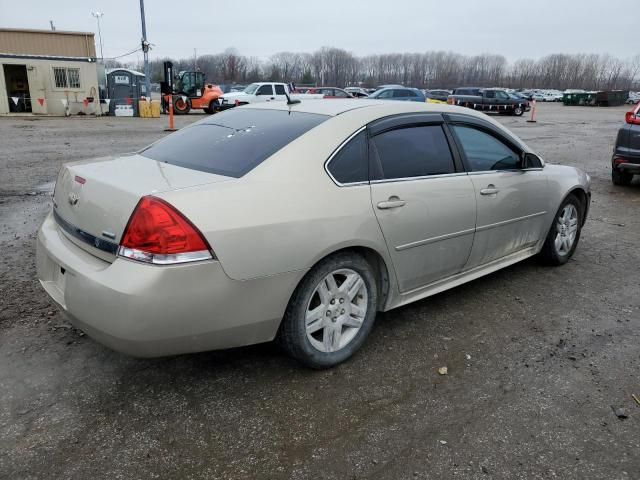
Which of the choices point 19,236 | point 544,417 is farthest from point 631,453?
point 19,236

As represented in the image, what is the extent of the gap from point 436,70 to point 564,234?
488 ft

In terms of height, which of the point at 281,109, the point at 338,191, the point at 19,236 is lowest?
the point at 19,236

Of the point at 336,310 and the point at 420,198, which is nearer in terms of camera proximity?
the point at 336,310

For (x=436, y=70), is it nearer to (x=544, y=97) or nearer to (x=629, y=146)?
(x=544, y=97)

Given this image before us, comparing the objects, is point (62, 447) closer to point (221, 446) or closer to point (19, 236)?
point (221, 446)

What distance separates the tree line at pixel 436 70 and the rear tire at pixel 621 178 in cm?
10656

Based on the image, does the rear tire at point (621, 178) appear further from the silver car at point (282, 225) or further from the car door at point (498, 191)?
the silver car at point (282, 225)

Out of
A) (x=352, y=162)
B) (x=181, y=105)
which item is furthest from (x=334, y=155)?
(x=181, y=105)

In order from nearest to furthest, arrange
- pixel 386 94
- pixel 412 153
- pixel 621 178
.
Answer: pixel 412 153
pixel 621 178
pixel 386 94

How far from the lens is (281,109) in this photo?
11.8 feet

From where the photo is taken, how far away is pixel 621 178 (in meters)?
9.35

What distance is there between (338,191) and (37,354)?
207 cm

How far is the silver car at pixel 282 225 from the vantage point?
241 cm

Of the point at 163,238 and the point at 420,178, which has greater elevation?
the point at 420,178
